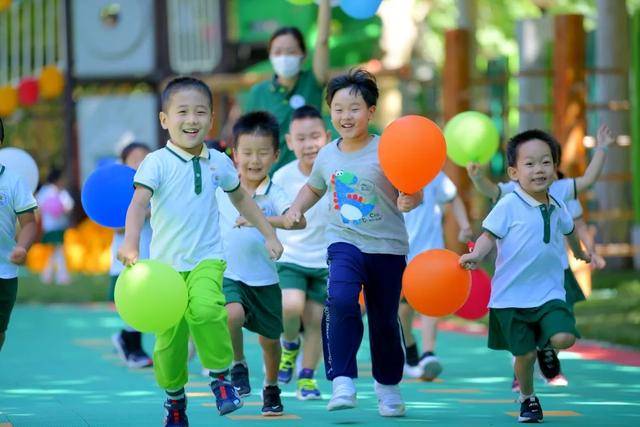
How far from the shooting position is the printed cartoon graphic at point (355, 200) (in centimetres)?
734

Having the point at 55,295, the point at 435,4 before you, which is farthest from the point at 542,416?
the point at 435,4

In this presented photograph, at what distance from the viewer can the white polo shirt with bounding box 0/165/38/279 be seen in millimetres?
7301

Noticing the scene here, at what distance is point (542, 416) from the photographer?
714 centimetres

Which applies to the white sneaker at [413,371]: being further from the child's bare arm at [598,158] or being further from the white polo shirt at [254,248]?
the white polo shirt at [254,248]

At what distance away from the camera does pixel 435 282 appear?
7.23 meters

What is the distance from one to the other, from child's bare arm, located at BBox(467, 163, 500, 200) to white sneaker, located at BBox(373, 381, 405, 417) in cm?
132

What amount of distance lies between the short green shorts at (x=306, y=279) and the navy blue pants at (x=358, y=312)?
1259 millimetres

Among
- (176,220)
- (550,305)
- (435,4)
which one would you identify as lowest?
(550,305)

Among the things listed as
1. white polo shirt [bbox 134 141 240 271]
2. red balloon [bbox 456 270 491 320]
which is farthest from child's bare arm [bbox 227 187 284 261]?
red balloon [bbox 456 270 491 320]

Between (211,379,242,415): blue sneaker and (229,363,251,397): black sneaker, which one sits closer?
(211,379,242,415): blue sneaker

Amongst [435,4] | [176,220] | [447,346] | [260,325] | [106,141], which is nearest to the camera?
[176,220]

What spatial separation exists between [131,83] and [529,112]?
11845mm

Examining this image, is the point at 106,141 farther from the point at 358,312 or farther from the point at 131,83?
the point at 358,312

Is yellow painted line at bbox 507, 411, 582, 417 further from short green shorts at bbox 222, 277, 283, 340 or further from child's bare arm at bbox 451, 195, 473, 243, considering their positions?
child's bare arm at bbox 451, 195, 473, 243
